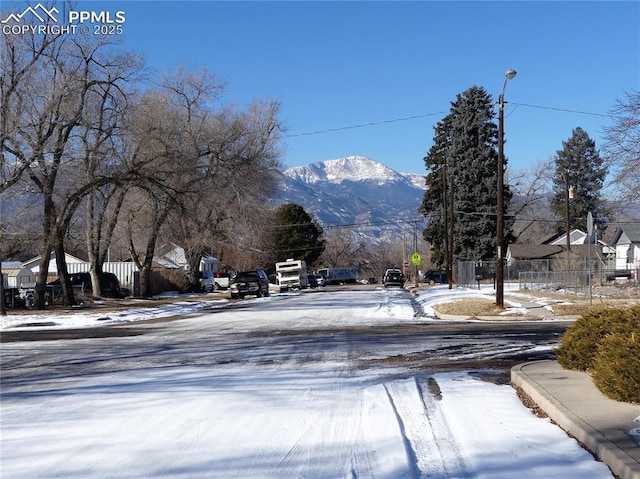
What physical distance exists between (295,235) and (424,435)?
92.8 m

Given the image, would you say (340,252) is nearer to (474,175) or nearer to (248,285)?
(474,175)

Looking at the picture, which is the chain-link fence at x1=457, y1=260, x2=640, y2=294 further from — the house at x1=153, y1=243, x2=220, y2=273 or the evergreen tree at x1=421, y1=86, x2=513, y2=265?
the house at x1=153, y1=243, x2=220, y2=273

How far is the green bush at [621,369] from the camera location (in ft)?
26.6

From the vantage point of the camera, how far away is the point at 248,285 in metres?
48.0

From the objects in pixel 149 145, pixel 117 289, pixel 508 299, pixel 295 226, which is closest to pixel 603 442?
pixel 508 299

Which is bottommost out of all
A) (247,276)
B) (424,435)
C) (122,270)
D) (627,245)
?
(424,435)

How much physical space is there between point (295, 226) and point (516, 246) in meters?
32.2

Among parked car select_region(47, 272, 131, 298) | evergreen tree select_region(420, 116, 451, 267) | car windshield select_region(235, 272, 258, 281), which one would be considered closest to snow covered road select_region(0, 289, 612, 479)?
parked car select_region(47, 272, 131, 298)

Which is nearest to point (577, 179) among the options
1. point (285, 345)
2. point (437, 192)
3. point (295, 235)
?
point (437, 192)

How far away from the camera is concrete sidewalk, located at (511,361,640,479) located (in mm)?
6285

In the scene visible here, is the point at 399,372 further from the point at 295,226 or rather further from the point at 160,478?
the point at 295,226

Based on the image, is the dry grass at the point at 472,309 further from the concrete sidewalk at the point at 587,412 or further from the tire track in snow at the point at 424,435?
the tire track in snow at the point at 424,435

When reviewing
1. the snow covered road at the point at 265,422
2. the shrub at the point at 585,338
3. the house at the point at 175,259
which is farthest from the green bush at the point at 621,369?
the house at the point at 175,259

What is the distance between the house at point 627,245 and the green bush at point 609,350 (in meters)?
62.1
